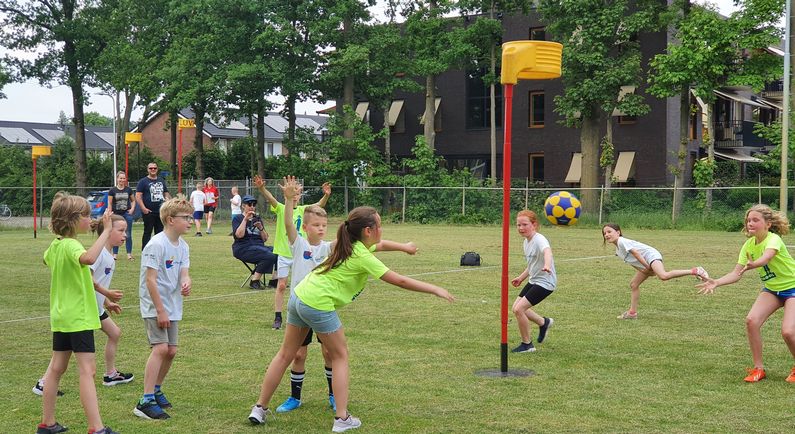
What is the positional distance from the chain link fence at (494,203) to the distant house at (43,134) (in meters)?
55.2

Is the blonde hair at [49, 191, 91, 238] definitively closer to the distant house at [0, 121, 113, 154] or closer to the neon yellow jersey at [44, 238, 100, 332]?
the neon yellow jersey at [44, 238, 100, 332]

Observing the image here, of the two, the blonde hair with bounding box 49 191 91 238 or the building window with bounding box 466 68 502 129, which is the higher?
the building window with bounding box 466 68 502 129

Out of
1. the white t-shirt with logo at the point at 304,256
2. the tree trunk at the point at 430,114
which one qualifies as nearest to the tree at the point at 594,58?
the tree trunk at the point at 430,114

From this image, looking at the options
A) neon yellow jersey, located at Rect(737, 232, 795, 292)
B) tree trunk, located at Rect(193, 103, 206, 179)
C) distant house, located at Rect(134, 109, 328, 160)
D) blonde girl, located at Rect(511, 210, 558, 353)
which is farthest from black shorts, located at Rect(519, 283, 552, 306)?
distant house, located at Rect(134, 109, 328, 160)

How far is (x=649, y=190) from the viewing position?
34750mm

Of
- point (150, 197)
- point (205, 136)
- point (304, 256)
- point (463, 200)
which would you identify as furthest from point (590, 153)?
point (205, 136)

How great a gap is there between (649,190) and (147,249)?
30725mm

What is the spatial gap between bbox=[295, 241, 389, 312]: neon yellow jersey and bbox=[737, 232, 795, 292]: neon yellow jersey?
392cm

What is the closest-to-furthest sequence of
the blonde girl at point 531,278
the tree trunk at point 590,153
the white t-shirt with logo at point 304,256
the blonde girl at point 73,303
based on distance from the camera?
the blonde girl at point 73,303 < the white t-shirt with logo at point 304,256 < the blonde girl at point 531,278 < the tree trunk at point 590,153

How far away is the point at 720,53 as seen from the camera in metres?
35.5

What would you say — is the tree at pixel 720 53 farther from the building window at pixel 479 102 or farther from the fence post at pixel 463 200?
the building window at pixel 479 102

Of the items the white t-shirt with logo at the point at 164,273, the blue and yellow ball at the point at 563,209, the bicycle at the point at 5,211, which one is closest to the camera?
the white t-shirt with logo at the point at 164,273

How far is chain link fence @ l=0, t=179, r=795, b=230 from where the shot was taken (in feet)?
108

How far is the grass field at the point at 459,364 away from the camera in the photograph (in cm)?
657
